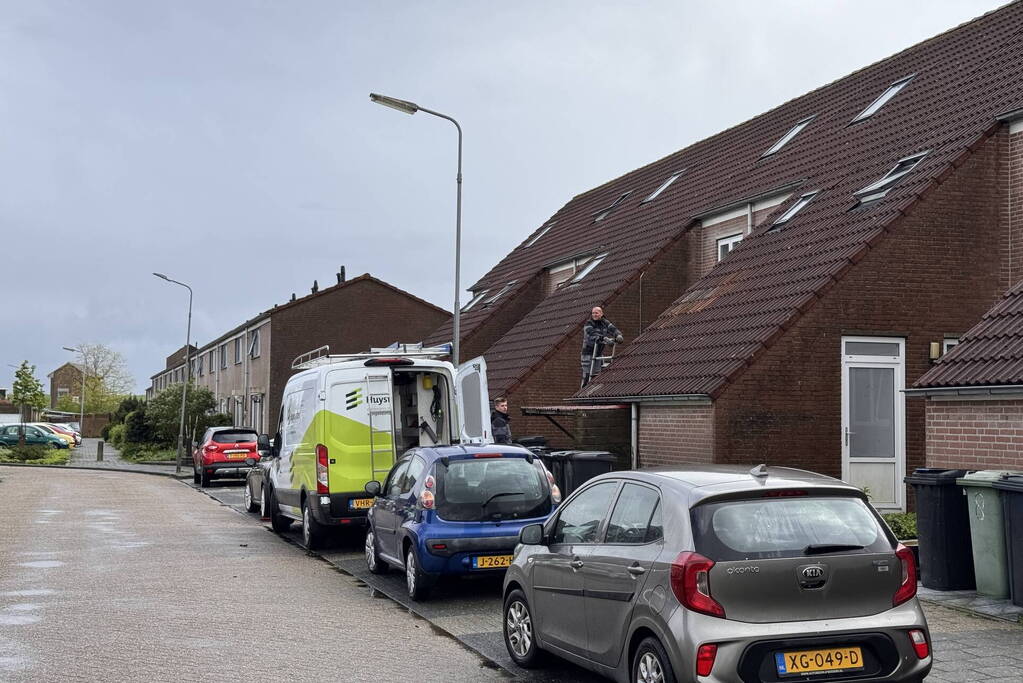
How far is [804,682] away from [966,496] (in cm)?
488

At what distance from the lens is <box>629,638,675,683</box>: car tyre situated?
5.89 metres

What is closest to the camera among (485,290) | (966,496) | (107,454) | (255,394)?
(966,496)

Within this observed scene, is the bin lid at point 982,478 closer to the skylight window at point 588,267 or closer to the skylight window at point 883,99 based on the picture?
the skylight window at point 883,99

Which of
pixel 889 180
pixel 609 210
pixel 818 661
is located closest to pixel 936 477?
pixel 818 661

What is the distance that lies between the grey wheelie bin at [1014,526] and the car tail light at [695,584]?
4.28 meters

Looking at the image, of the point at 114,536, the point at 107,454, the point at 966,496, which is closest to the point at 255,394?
the point at 107,454

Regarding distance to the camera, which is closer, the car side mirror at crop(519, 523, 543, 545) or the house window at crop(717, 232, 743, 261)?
the car side mirror at crop(519, 523, 543, 545)

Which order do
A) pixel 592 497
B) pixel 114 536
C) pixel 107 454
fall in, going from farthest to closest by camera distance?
pixel 107 454 < pixel 114 536 < pixel 592 497

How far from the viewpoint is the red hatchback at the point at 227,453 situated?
31.0 meters

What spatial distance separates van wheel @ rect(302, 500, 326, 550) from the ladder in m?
1.09

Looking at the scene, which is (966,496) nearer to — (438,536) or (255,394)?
(438,536)

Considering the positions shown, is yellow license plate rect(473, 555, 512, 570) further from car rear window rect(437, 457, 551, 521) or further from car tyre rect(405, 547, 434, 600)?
car tyre rect(405, 547, 434, 600)

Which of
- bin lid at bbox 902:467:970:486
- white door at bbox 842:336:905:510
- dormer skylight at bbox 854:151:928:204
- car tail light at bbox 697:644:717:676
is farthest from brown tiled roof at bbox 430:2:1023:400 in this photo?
car tail light at bbox 697:644:717:676

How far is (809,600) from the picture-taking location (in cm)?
587
